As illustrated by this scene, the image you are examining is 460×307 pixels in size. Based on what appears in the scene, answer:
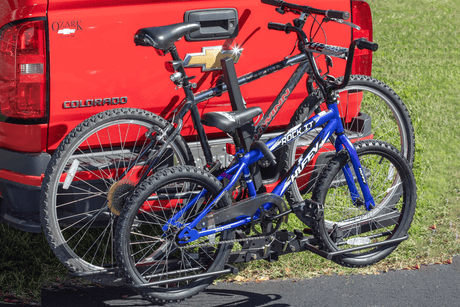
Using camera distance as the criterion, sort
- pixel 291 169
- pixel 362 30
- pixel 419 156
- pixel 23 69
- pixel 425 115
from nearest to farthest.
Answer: pixel 23 69 → pixel 291 169 → pixel 362 30 → pixel 419 156 → pixel 425 115

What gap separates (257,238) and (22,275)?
1.80m

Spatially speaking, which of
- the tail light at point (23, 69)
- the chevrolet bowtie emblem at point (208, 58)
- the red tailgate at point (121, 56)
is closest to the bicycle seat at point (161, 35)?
the red tailgate at point (121, 56)

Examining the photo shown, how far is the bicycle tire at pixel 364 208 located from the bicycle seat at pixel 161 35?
1274 millimetres

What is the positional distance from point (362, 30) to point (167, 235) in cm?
224

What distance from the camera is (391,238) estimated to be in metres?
4.33

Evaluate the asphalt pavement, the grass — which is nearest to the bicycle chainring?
the asphalt pavement

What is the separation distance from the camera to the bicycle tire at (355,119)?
4156 millimetres

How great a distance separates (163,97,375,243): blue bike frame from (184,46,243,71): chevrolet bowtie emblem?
668mm

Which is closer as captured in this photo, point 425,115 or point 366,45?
point 366,45

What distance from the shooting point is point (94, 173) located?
12.2ft

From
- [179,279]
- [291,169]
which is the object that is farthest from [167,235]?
[291,169]

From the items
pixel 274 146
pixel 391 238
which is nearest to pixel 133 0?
pixel 274 146

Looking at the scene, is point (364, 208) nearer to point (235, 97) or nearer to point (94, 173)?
point (235, 97)

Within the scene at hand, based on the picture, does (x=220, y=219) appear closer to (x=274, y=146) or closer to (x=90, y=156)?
(x=274, y=146)
